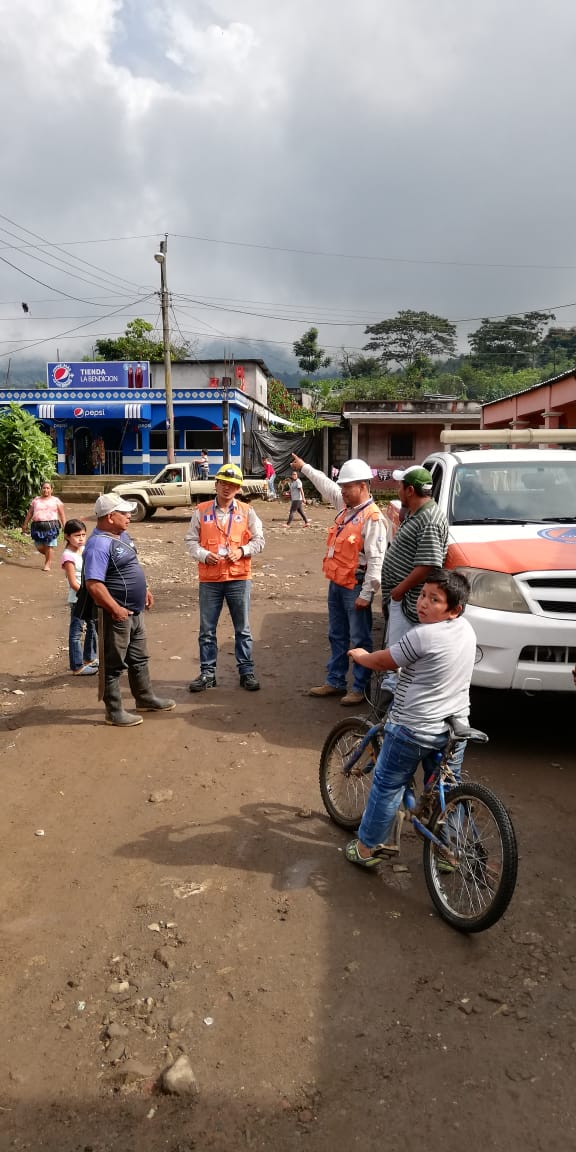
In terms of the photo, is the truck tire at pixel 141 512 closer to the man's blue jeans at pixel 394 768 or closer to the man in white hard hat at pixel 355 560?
the man in white hard hat at pixel 355 560

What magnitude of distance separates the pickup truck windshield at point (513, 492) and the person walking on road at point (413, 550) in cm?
78

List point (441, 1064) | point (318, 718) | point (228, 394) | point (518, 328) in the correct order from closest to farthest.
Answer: point (441, 1064), point (318, 718), point (228, 394), point (518, 328)

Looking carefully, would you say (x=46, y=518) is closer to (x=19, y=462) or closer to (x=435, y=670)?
(x=19, y=462)

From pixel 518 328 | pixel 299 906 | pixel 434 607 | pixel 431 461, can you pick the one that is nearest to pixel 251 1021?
pixel 299 906

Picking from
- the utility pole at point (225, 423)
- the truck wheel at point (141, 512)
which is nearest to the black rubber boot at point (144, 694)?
the truck wheel at point (141, 512)

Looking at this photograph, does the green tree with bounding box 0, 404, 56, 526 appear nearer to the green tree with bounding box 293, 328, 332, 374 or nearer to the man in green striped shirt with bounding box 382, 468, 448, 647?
the man in green striped shirt with bounding box 382, 468, 448, 647

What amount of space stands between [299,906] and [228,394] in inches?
1221

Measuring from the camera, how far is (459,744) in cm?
334

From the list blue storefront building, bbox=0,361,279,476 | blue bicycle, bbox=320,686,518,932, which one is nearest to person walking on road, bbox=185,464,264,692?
blue bicycle, bbox=320,686,518,932

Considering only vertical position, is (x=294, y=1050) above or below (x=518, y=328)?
below

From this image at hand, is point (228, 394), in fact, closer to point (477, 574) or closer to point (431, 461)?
point (431, 461)

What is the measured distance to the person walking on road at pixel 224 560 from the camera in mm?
6480

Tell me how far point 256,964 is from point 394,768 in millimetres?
951

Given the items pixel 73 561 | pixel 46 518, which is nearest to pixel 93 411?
pixel 46 518
